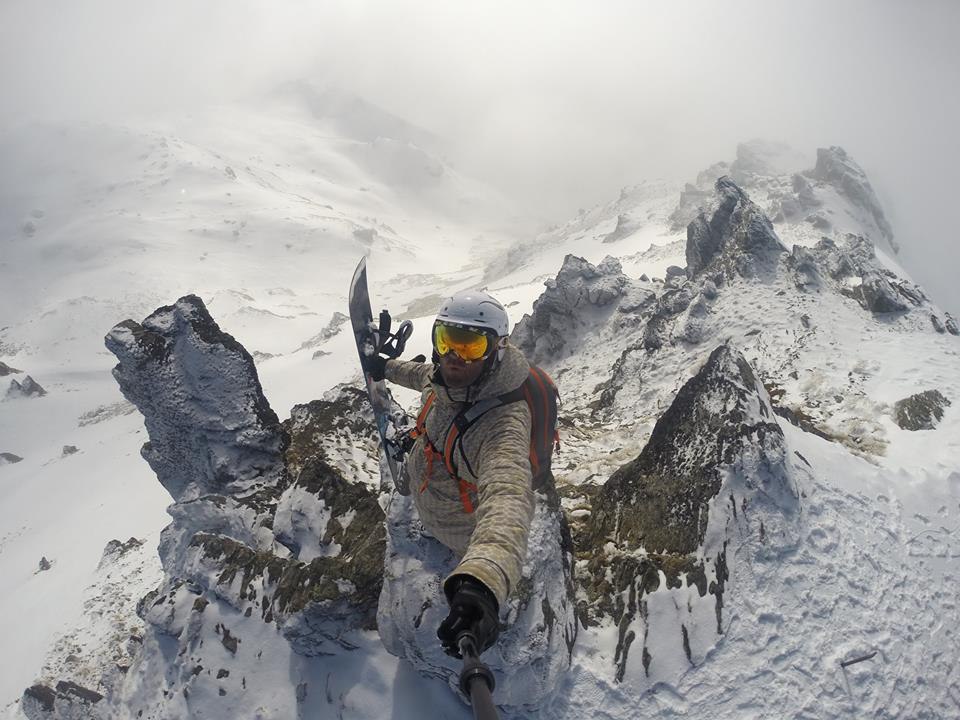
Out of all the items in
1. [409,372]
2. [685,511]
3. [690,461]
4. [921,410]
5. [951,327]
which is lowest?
[685,511]

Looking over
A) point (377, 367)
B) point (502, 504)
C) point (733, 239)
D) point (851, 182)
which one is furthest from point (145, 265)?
point (851, 182)

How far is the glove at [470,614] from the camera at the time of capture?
2756 mm

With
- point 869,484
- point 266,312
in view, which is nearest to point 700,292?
point 869,484

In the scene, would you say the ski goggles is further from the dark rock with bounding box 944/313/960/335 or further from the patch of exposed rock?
the dark rock with bounding box 944/313/960/335

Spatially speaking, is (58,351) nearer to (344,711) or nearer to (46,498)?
(46,498)

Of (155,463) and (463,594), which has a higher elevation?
(463,594)

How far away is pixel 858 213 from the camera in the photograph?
145ft

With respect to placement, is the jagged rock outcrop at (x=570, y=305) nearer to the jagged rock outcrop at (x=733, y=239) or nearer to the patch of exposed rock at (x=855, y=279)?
the jagged rock outcrop at (x=733, y=239)

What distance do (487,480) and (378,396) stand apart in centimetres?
514

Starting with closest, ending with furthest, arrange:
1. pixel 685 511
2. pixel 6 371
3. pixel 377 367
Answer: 1. pixel 685 511
2. pixel 377 367
3. pixel 6 371

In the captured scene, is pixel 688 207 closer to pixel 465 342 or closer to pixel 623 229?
pixel 623 229

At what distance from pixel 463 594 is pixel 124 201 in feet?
344

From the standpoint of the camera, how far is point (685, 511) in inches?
270

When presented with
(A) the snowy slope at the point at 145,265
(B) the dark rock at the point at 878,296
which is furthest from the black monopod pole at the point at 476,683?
(A) the snowy slope at the point at 145,265
